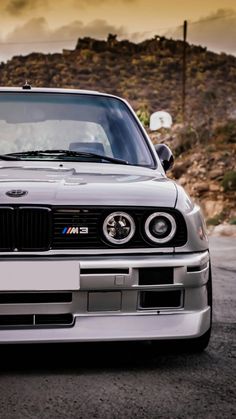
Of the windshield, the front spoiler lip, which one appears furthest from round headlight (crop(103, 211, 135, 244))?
the windshield

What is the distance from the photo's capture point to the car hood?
4.60 m

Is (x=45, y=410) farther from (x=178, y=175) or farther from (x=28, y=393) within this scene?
(x=178, y=175)

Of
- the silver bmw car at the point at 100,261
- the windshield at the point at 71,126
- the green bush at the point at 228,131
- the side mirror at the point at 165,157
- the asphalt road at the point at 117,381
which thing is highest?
the windshield at the point at 71,126

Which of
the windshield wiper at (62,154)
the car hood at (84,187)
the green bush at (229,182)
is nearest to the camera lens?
the car hood at (84,187)

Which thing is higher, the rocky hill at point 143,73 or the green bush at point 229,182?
the rocky hill at point 143,73

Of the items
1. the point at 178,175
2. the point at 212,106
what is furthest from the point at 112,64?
the point at 178,175

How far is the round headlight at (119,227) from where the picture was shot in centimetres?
461

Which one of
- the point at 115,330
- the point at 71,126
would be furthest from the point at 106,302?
the point at 71,126

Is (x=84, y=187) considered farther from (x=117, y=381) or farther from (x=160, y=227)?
(x=117, y=381)

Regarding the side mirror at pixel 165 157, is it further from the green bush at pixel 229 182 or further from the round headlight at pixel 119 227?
the green bush at pixel 229 182

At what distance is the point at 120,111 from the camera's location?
6488 millimetres

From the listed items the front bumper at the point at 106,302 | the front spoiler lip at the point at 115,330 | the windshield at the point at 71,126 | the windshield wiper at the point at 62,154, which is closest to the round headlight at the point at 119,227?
the front bumper at the point at 106,302

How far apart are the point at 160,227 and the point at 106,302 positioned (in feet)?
1.53

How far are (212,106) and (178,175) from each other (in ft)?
74.2
